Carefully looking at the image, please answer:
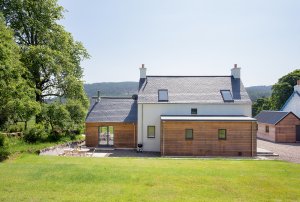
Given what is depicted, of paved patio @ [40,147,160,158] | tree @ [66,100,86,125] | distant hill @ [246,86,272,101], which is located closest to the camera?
paved patio @ [40,147,160,158]

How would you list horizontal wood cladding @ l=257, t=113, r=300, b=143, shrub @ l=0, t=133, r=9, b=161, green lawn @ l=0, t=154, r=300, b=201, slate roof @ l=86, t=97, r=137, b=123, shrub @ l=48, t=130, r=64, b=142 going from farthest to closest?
horizontal wood cladding @ l=257, t=113, r=300, b=143 → slate roof @ l=86, t=97, r=137, b=123 → shrub @ l=48, t=130, r=64, b=142 → shrub @ l=0, t=133, r=9, b=161 → green lawn @ l=0, t=154, r=300, b=201

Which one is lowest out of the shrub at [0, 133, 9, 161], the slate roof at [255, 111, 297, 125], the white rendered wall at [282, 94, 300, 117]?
the shrub at [0, 133, 9, 161]

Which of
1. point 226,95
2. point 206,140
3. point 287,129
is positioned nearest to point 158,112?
point 206,140

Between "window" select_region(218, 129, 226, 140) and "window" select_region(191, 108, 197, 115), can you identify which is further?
"window" select_region(191, 108, 197, 115)

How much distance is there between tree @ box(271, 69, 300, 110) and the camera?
53.4 m

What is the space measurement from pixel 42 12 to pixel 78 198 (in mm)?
25170

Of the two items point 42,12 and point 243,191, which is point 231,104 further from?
point 42,12

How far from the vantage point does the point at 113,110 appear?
29.1 metres

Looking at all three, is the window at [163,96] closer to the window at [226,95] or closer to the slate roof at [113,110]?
the slate roof at [113,110]

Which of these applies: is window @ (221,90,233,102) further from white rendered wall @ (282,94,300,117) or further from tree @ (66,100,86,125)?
white rendered wall @ (282,94,300,117)

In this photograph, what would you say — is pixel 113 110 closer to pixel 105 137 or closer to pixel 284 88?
pixel 105 137

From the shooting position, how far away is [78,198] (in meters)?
10.1

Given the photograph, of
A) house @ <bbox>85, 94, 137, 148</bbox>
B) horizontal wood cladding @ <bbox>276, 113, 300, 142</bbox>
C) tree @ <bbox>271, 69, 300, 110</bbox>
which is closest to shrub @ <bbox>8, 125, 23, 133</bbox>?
house @ <bbox>85, 94, 137, 148</bbox>

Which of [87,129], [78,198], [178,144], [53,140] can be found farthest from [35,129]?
[78,198]
